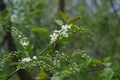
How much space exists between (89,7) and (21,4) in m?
3.70

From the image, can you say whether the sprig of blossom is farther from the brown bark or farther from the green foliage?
the brown bark

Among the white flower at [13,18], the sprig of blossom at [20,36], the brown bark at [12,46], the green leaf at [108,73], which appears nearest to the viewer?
the sprig of blossom at [20,36]

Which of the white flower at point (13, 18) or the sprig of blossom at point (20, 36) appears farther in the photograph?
the white flower at point (13, 18)

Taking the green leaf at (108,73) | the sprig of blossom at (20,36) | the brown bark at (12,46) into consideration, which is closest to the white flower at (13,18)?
the brown bark at (12,46)

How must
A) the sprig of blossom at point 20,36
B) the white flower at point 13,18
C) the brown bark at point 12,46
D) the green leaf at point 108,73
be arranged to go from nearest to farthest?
the sprig of blossom at point 20,36, the green leaf at point 108,73, the white flower at point 13,18, the brown bark at point 12,46

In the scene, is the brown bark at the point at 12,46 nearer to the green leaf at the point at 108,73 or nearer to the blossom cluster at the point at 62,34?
the green leaf at the point at 108,73

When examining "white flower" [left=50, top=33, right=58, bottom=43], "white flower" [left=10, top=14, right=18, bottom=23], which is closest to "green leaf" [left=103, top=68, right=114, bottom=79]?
"white flower" [left=50, top=33, right=58, bottom=43]

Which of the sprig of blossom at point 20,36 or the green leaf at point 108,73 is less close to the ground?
the green leaf at point 108,73

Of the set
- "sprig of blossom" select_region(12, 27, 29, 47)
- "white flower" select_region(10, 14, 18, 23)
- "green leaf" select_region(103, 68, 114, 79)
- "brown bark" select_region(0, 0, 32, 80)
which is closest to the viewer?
"sprig of blossom" select_region(12, 27, 29, 47)

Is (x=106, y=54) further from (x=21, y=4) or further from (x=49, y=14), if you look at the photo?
(x=21, y=4)

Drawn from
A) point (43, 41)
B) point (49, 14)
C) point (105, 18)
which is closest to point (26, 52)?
point (43, 41)

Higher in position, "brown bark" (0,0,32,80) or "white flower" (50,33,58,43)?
"brown bark" (0,0,32,80)

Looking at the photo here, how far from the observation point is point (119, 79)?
2541 millimetres

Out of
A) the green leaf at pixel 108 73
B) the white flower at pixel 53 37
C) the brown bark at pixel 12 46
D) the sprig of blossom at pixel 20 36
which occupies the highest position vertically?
the brown bark at pixel 12 46
